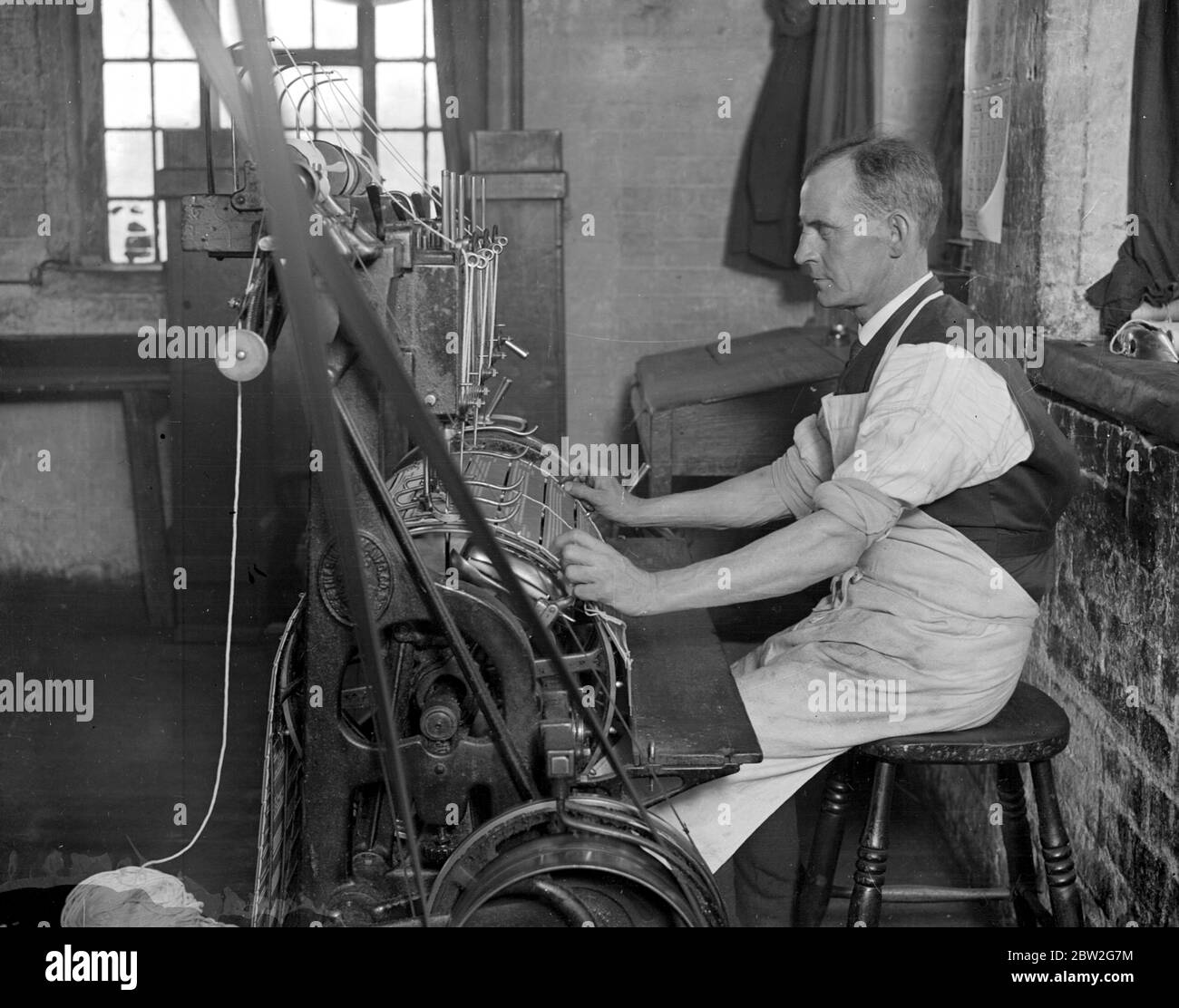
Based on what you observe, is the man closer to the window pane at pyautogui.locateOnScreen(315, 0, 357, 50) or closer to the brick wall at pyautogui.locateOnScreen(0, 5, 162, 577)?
the window pane at pyautogui.locateOnScreen(315, 0, 357, 50)

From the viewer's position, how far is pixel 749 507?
251 cm

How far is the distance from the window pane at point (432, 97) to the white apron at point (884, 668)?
286cm

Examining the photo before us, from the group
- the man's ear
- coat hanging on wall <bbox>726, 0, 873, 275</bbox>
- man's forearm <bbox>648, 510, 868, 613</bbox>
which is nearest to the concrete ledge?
A: the man's ear

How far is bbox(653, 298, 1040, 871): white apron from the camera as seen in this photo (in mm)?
2061

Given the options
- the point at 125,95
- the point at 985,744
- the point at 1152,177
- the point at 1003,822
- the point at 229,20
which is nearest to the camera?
the point at 985,744

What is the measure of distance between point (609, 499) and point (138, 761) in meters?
1.82

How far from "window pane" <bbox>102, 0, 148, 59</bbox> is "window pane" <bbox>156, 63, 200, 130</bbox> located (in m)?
0.10

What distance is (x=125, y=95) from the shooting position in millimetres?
4844

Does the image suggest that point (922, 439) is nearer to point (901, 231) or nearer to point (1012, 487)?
point (1012, 487)

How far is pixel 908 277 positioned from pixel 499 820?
1136 millimetres

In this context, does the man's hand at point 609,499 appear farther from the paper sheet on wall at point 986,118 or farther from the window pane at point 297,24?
the window pane at point 297,24

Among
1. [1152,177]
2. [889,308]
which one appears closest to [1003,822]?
[889,308]

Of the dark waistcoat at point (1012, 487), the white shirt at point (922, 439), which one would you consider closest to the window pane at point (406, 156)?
the dark waistcoat at point (1012, 487)
